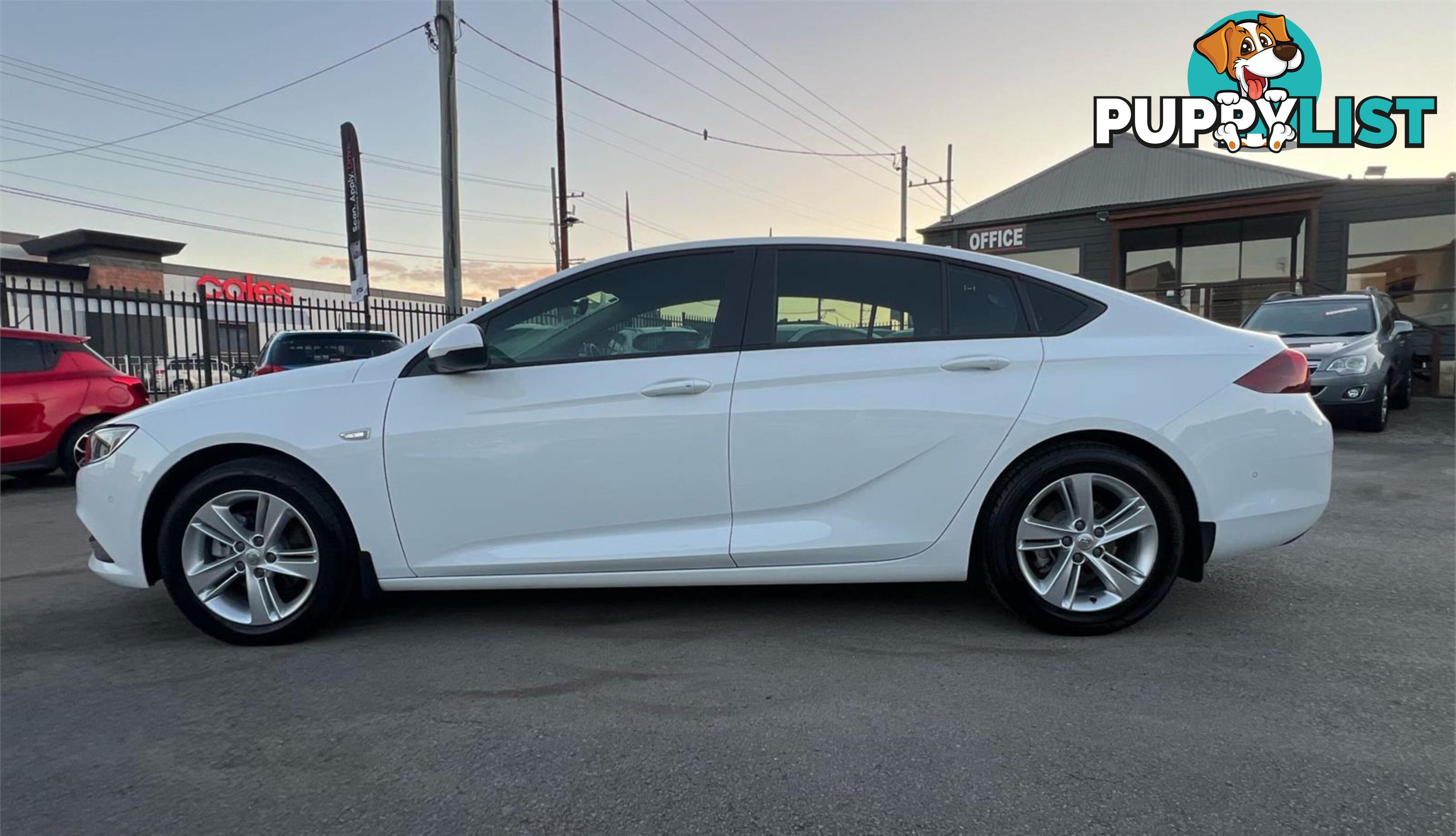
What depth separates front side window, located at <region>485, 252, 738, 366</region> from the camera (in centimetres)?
320

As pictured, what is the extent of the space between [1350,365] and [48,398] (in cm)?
1309

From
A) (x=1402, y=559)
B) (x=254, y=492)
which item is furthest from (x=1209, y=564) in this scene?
(x=254, y=492)

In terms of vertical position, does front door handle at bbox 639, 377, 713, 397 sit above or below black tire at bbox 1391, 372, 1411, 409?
above

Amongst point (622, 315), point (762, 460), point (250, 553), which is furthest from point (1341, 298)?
point (250, 553)

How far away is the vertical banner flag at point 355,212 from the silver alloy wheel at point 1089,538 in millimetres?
13650

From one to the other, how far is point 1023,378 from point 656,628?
176 centimetres

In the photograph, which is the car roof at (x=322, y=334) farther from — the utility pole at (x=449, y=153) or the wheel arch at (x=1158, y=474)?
the wheel arch at (x=1158, y=474)

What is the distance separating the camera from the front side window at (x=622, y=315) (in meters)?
3.20

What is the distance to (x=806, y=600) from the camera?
3623 mm

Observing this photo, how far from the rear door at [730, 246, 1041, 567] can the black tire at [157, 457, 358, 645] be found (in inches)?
62.1

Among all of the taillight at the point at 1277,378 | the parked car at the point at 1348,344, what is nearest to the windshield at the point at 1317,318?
the parked car at the point at 1348,344

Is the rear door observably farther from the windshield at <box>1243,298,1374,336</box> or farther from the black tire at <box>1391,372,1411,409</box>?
the black tire at <box>1391,372,1411,409</box>

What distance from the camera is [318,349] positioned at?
972cm

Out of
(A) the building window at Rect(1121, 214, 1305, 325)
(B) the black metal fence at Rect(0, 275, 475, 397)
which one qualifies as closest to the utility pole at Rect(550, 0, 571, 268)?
(B) the black metal fence at Rect(0, 275, 475, 397)
